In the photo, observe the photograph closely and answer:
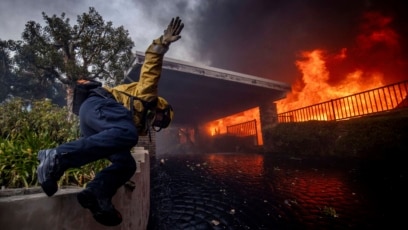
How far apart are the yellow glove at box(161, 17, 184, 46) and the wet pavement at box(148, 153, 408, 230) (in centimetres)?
259

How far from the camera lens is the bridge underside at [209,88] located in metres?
9.16

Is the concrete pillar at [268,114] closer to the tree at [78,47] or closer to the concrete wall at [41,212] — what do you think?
the tree at [78,47]

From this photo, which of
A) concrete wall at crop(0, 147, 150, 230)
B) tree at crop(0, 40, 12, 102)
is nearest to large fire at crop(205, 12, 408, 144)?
concrete wall at crop(0, 147, 150, 230)

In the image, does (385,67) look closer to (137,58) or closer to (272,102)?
(272,102)

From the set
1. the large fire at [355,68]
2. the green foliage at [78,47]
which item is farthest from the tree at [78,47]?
the large fire at [355,68]

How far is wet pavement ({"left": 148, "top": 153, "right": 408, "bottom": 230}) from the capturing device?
305cm

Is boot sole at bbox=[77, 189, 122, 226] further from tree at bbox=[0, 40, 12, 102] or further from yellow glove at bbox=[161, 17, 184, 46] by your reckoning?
tree at bbox=[0, 40, 12, 102]

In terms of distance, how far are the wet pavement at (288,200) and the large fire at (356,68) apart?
36.8 ft

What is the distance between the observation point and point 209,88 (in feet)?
38.5

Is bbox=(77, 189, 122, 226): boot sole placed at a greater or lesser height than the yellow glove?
lesser

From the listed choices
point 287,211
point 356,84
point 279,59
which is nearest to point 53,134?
point 287,211

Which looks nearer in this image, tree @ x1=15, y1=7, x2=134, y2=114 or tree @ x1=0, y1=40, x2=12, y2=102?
tree @ x1=15, y1=7, x2=134, y2=114

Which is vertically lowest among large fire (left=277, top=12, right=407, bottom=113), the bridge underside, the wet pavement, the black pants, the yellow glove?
the wet pavement

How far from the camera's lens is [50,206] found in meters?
1.37
